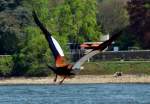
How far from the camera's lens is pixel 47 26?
98.0m

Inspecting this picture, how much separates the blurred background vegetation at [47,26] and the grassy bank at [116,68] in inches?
156

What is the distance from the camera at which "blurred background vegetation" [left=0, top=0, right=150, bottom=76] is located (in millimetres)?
97188

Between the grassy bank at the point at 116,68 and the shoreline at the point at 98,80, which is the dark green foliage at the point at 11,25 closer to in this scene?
the shoreline at the point at 98,80

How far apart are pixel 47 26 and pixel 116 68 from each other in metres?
10.3

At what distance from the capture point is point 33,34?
97625 millimetres

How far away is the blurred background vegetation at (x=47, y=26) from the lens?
97.2 meters

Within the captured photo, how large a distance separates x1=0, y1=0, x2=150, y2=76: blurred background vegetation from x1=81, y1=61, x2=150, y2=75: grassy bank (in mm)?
3974

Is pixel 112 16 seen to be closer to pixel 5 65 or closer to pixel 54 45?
pixel 5 65

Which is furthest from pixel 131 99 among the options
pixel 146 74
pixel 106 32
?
pixel 106 32

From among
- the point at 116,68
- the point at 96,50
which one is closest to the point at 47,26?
the point at 116,68

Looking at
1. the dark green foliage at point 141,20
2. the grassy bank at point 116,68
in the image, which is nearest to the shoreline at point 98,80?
the grassy bank at point 116,68

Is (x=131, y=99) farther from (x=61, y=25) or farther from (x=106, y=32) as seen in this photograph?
(x=106, y=32)

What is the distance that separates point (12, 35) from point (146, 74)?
1679 centimetres

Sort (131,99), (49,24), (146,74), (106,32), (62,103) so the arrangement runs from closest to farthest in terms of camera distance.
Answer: (62,103)
(131,99)
(146,74)
(49,24)
(106,32)
